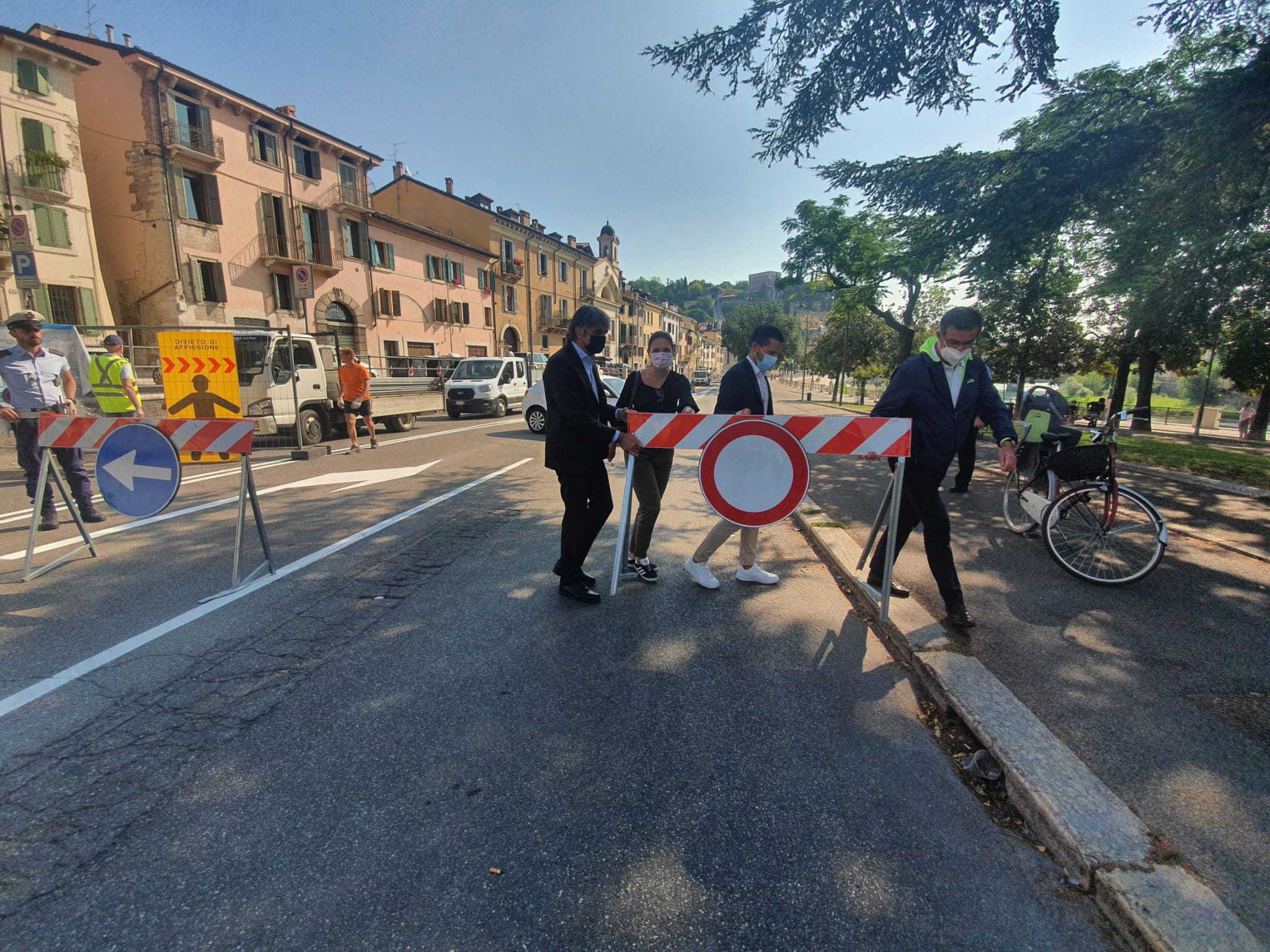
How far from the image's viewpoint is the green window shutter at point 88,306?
64.5 ft

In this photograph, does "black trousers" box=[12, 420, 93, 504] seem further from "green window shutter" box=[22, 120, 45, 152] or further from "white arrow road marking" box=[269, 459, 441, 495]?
"green window shutter" box=[22, 120, 45, 152]

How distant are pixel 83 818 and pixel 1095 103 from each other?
1254 centimetres

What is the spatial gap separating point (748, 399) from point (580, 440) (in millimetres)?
1363

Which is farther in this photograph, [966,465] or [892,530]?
[966,465]

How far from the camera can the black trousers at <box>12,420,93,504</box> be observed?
18.9ft

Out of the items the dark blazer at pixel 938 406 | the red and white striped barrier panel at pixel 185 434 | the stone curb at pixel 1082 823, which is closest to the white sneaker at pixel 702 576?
the stone curb at pixel 1082 823

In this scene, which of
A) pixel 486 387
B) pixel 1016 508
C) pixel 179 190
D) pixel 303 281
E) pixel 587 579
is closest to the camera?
pixel 587 579

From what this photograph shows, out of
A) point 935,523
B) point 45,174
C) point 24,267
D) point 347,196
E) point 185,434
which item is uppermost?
point 347,196

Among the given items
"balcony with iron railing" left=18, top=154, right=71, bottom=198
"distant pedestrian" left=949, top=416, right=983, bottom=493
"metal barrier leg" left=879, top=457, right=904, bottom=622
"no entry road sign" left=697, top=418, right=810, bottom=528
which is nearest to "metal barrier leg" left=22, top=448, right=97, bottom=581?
"no entry road sign" left=697, top=418, right=810, bottom=528

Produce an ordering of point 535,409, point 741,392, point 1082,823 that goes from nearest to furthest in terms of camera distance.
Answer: point 1082,823
point 741,392
point 535,409

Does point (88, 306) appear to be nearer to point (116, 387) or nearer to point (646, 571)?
point (116, 387)

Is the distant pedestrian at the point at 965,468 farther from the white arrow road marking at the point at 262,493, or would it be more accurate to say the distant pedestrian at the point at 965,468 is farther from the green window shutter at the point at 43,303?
the green window shutter at the point at 43,303


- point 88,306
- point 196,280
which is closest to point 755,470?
point 88,306

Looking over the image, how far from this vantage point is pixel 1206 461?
424 inches
